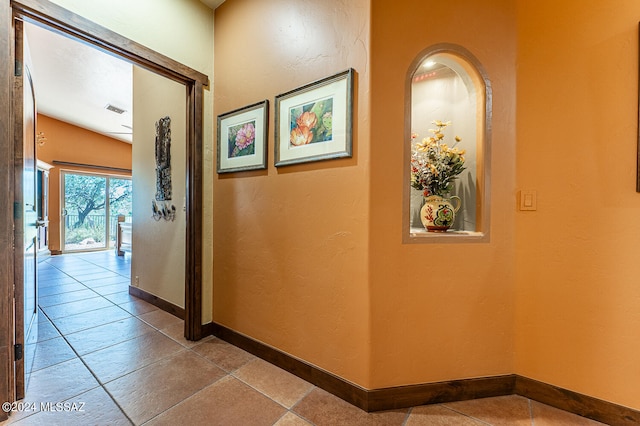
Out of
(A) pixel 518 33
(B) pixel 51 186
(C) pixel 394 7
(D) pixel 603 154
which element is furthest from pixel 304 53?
(B) pixel 51 186

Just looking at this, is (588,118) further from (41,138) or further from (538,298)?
(41,138)

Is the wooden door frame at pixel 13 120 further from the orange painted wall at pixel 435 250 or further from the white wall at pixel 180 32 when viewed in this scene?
the orange painted wall at pixel 435 250

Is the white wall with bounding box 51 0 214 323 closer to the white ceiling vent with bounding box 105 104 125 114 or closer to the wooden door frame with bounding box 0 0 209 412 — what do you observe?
the wooden door frame with bounding box 0 0 209 412

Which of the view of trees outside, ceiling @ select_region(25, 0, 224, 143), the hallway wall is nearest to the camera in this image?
the hallway wall

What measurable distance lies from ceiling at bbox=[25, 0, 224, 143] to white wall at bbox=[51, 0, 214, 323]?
27 centimetres

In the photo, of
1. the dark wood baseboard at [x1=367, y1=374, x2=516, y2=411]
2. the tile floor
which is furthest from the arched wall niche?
the tile floor

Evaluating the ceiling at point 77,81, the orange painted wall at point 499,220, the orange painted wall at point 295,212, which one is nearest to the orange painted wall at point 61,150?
the ceiling at point 77,81

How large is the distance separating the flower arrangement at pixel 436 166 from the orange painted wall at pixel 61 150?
27.0 ft

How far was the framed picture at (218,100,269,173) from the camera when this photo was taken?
77.8 inches

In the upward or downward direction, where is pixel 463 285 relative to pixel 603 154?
downward

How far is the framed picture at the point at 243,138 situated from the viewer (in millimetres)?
1977

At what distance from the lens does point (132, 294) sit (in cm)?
331

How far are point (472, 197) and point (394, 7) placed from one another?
123 centimetres

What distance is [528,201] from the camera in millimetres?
1607
